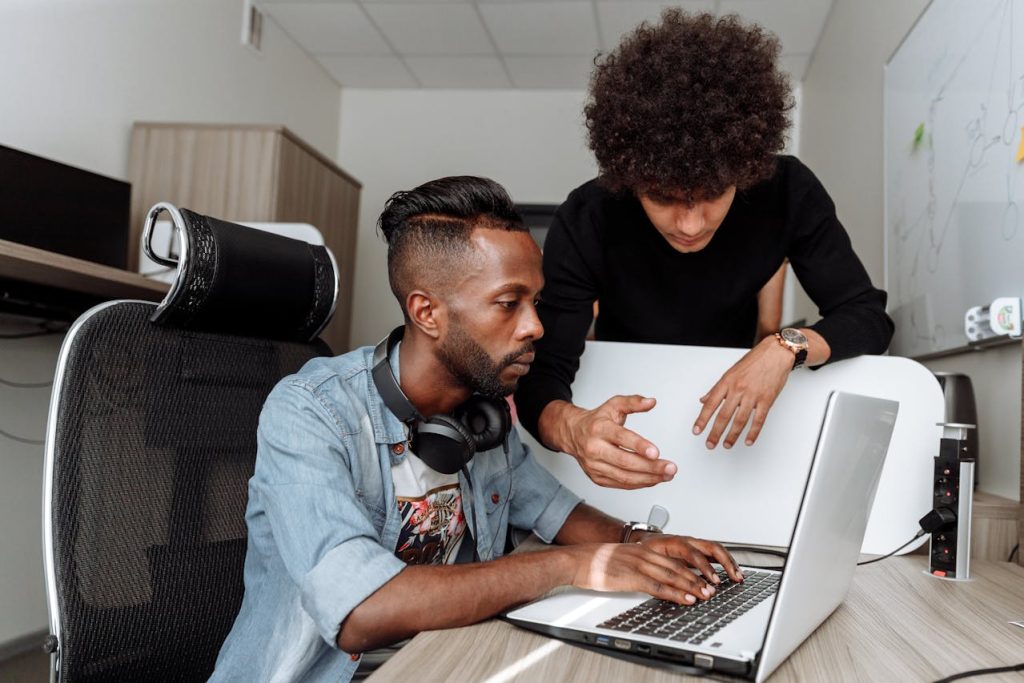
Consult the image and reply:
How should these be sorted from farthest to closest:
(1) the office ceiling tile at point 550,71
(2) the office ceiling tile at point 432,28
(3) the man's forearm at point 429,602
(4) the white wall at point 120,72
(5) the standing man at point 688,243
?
(1) the office ceiling tile at point 550,71 → (2) the office ceiling tile at point 432,28 → (4) the white wall at point 120,72 → (5) the standing man at point 688,243 → (3) the man's forearm at point 429,602

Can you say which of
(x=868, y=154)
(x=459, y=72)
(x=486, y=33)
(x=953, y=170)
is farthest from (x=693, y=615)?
(x=459, y=72)

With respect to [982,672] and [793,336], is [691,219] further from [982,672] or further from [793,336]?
[982,672]

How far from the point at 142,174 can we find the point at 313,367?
2.65 m

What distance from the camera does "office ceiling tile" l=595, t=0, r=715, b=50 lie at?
12.5 ft

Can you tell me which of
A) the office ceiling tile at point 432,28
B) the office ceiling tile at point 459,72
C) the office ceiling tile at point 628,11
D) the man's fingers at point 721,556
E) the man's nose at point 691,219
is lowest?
the man's fingers at point 721,556

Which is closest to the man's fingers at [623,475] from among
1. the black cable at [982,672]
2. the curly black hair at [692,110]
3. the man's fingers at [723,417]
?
the man's fingers at [723,417]

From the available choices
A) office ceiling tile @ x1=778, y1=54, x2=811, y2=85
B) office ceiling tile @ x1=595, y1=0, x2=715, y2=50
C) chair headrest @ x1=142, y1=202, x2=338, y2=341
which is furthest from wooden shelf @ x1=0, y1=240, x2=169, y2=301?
office ceiling tile @ x1=778, y1=54, x2=811, y2=85

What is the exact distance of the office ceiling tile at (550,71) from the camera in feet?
14.8

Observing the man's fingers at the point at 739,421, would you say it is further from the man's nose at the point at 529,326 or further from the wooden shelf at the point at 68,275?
the wooden shelf at the point at 68,275

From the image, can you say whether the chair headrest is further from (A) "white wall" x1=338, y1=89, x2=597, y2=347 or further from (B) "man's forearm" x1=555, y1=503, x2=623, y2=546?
(A) "white wall" x1=338, y1=89, x2=597, y2=347

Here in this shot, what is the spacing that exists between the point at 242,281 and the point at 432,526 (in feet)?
1.34

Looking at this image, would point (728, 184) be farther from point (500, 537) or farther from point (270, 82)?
point (270, 82)

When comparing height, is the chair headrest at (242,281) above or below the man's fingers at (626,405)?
above

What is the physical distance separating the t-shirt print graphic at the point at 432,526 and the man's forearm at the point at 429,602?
22 centimetres
